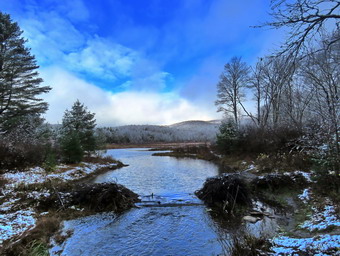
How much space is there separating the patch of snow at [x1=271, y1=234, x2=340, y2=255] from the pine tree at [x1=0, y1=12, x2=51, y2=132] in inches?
939

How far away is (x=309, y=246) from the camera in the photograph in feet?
14.0

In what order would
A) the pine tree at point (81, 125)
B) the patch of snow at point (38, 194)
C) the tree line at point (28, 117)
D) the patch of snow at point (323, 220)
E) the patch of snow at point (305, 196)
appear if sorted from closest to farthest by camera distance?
the patch of snow at point (323, 220)
the patch of snow at point (305, 196)
the patch of snow at point (38, 194)
the tree line at point (28, 117)
the pine tree at point (81, 125)

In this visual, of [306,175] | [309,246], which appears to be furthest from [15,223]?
[306,175]

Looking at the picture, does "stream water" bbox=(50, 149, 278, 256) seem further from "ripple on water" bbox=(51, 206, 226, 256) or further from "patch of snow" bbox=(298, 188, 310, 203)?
"patch of snow" bbox=(298, 188, 310, 203)

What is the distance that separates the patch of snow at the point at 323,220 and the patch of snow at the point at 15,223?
7.68m

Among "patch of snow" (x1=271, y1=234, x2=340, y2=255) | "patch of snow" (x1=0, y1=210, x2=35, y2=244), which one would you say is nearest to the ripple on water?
"patch of snow" (x1=0, y1=210, x2=35, y2=244)

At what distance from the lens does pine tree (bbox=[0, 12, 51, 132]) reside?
20.3 m

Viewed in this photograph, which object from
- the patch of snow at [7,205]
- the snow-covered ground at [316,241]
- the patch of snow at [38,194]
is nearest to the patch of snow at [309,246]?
the snow-covered ground at [316,241]

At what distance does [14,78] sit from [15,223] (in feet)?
66.7

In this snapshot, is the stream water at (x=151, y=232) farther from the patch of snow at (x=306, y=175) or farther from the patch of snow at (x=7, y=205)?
the patch of snow at (x=306, y=175)

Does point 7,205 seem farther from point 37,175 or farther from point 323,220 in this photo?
point 323,220

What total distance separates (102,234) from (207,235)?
10.2 feet

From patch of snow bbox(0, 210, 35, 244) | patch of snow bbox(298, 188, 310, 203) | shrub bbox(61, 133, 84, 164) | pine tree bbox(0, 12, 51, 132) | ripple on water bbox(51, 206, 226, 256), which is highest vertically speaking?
pine tree bbox(0, 12, 51, 132)

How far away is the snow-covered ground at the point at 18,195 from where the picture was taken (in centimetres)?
628
